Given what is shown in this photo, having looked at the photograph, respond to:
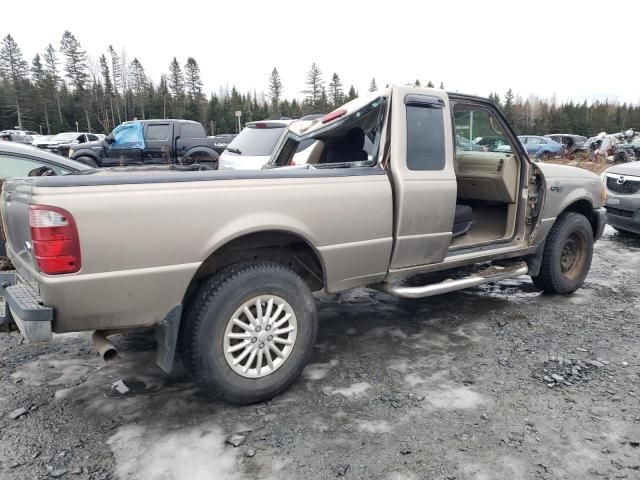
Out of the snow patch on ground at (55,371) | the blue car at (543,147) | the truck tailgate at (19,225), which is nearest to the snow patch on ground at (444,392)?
the snow patch on ground at (55,371)

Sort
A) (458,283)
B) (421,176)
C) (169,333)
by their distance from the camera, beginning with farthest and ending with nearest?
(458,283), (421,176), (169,333)

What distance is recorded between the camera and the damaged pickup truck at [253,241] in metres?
2.46

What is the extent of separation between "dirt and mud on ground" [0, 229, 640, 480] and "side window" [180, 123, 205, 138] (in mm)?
12988

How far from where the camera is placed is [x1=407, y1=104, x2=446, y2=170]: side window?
3654 mm

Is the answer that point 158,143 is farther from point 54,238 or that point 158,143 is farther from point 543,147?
point 543,147

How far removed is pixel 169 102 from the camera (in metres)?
62.2

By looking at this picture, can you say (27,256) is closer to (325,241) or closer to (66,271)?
(66,271)

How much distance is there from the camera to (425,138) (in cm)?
375

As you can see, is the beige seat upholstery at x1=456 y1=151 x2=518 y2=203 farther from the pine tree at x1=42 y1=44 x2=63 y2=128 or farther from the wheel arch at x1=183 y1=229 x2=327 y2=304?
the pine tree at x1=42 y1=44 x2=63 y2=128

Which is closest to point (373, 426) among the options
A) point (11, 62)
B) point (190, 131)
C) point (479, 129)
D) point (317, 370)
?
point (317, 370)

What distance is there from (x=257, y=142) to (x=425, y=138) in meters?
5.83

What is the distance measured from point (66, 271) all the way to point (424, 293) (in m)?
2.45

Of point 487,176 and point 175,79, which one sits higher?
point 175,79

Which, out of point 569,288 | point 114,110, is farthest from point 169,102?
point 569,288
